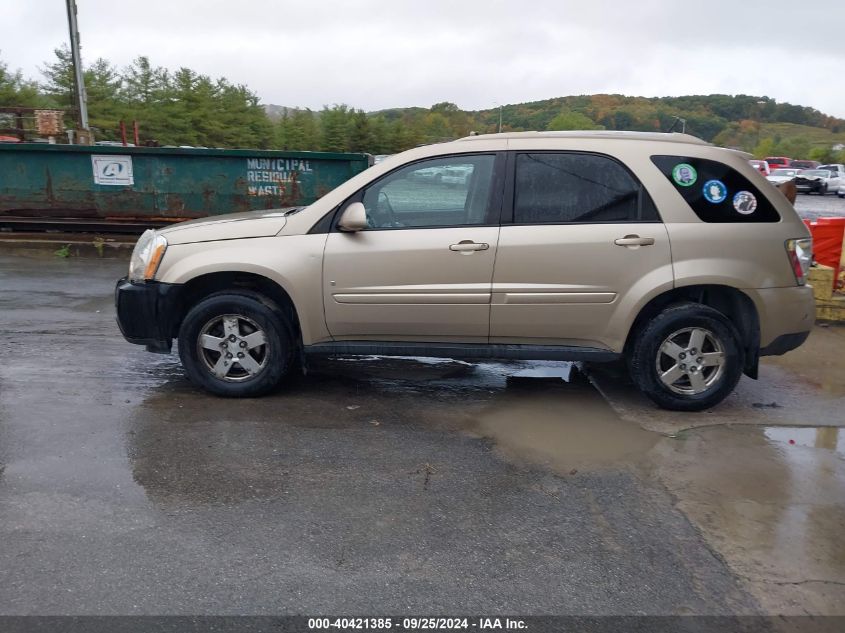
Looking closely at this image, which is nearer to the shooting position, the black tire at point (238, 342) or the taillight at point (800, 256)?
the taillight at point (800, 256)

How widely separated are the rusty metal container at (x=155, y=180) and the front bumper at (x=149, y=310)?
685 cm

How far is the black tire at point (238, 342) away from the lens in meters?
5.12

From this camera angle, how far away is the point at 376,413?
16.6 ft

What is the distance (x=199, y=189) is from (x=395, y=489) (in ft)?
30.3

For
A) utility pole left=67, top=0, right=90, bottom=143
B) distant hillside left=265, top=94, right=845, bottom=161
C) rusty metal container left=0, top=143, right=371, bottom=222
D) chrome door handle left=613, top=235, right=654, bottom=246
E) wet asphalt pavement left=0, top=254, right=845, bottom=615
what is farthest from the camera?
utility pole left=67, top=0, right=90, bottom=143

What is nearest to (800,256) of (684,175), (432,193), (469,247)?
(684,175)

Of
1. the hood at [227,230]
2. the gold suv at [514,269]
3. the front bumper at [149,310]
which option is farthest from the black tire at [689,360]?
the front bumper at [149,310]

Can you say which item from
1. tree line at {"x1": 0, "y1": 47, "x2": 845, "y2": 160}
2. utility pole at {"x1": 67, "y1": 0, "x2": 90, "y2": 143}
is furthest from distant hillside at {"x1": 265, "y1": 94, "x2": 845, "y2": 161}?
utility pole at {"x1": 67, "y1": 0, "x2": 90, "y2": 143}

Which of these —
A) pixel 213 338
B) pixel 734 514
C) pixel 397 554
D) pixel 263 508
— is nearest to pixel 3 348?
pixel 213 338

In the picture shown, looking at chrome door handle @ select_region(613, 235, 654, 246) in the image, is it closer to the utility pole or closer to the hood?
the hood

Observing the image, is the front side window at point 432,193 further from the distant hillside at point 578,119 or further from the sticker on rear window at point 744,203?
the sticker on rear window at point 744,203

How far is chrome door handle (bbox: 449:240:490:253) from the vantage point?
4.98 m

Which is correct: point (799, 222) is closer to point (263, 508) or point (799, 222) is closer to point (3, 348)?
point (263, 508)

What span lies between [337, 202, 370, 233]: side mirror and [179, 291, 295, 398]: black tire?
0.77 metres
